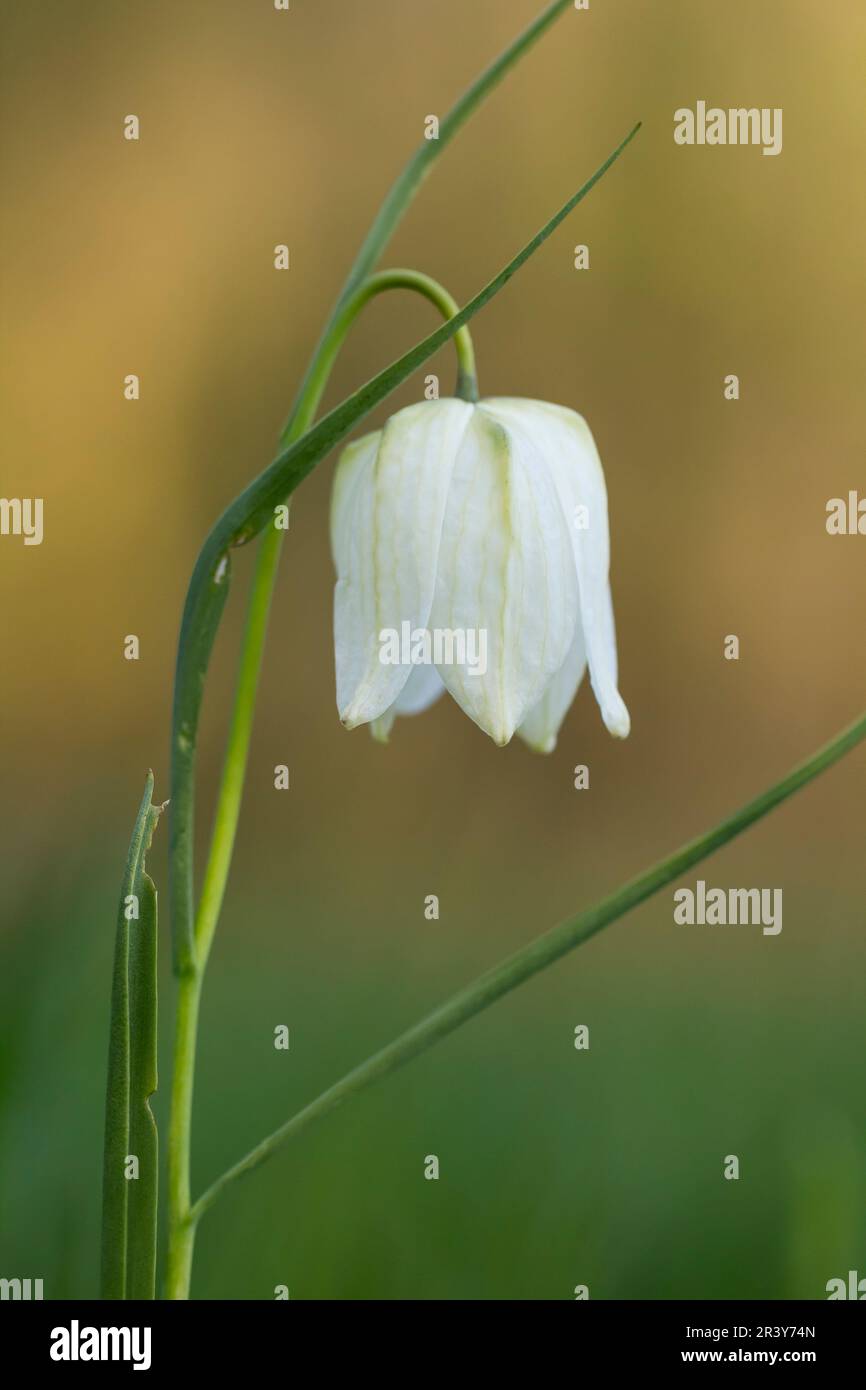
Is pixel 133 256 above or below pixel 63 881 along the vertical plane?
above

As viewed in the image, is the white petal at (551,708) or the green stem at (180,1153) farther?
the white petal at (551,708)

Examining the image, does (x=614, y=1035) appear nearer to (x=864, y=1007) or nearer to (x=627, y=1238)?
(x=864, y=1007)

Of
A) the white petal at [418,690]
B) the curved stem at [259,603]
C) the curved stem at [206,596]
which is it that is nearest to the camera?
the curved stem at [206,596]

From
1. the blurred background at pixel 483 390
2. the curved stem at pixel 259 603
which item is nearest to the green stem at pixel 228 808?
the curved stem at pixel 259 603

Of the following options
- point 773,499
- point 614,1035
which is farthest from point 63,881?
point 773,499

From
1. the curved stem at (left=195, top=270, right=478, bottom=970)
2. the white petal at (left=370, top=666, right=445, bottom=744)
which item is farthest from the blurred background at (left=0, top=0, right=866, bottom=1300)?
the curved stem at (left=195, top=270, right=478, bottom=970)

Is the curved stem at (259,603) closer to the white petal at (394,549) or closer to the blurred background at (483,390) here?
the white petal at (394,549)

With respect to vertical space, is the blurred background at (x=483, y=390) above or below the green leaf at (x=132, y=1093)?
above
